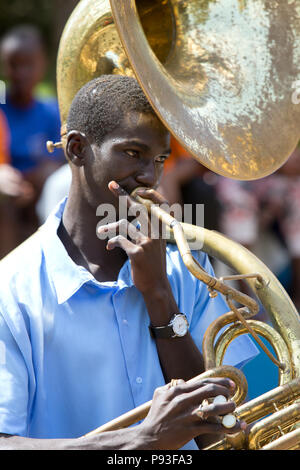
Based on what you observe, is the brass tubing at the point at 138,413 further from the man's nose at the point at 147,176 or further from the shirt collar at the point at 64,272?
the man's nose at the point at 147,176

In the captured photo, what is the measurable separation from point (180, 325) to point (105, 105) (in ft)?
2.11

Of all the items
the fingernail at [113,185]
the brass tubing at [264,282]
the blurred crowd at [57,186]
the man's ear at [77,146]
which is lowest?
the brass tubing at [264,282]

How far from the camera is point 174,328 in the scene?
6.66 feet

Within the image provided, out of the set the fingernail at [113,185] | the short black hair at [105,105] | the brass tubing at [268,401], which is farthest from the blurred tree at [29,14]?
the brass tubing at [268,401]

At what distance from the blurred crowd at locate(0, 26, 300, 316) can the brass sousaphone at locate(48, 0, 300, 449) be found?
51.3 inches

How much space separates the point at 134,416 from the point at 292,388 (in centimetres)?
45

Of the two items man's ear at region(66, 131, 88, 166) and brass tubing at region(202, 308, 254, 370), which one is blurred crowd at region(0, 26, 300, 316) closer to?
man's ear at region(66, 131, 88, 166)

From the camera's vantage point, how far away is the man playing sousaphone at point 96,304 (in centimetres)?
196

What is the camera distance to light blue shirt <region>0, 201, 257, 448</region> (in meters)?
1.94

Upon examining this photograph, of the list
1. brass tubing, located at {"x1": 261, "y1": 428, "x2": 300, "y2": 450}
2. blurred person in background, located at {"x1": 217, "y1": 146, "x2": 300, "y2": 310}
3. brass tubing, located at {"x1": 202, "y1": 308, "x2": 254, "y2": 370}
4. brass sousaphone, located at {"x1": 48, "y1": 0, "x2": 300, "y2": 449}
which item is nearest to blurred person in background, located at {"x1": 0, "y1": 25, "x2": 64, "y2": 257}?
blurred person in background, located at {"x1": 217, "y1": 146, "x2": 300, "y2": 310}

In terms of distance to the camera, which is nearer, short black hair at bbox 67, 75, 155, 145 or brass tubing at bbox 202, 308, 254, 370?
brass tubing at bbox 202, 308, 254, 370

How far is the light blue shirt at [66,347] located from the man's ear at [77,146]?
25 cm

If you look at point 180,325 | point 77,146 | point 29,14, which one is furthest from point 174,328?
point 29,14

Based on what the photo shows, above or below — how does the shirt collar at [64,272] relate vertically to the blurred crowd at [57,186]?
below
